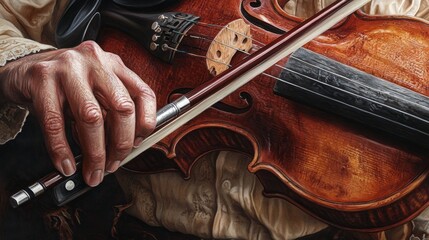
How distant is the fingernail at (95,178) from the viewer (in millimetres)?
549

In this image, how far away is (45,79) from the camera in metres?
0.59

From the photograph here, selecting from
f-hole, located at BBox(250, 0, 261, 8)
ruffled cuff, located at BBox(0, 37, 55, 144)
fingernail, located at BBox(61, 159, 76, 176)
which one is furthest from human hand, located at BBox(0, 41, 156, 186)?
f-hole, located at BBox(250, 0, 261, 8)

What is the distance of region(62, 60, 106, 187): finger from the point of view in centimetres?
54

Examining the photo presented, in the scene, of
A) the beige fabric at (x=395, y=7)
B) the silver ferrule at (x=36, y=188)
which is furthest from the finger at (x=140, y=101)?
the beige fabric at (x=395, y=7)

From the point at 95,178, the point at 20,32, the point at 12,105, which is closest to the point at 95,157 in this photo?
the point at 95,178

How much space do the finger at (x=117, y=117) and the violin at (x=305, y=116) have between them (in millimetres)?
175

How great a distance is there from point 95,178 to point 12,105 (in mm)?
252

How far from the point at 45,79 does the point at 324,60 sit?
31 centimetres

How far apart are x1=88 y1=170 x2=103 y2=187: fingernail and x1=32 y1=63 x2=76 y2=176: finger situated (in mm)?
18

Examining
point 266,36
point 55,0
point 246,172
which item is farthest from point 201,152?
point 55,0

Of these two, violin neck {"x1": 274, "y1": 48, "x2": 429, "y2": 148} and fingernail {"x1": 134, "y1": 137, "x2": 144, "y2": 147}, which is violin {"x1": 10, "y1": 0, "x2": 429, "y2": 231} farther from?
fingernail {"x1": 134, "y1": 137, "x2": 144, "y2": 147}

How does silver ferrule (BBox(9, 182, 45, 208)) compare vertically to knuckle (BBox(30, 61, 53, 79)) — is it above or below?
below

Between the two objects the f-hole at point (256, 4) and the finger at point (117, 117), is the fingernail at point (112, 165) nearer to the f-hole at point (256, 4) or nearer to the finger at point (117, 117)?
the finger at point (117, 117)

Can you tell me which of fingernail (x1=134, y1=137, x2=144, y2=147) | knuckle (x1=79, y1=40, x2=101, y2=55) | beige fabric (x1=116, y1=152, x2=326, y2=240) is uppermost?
knuckle (x1=79, y1=40, x2=101, y2=55)
